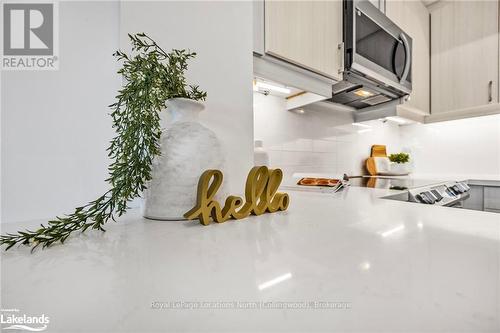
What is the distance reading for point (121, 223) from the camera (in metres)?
0.49

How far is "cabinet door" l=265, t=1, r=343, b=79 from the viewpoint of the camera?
97cm

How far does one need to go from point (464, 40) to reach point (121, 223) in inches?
108

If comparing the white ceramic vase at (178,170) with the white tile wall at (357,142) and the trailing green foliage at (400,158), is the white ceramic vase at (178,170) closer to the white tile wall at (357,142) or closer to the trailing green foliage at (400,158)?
the white tile wall at (357,142)

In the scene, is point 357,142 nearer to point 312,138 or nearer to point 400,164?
point 400,164

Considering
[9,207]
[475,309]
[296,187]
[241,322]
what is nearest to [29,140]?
[9,207]

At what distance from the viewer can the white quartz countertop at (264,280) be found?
183mm

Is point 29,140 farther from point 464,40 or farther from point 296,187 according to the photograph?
point 464,40

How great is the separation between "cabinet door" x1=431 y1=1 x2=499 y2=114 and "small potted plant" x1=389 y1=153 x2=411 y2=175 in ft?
1.57

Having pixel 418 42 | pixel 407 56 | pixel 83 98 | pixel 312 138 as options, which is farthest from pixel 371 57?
pixel 83 98

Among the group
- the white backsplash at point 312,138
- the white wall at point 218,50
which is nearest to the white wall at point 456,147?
the white backsplash at point 312,138

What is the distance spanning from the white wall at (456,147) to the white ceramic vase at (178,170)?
7.91ft

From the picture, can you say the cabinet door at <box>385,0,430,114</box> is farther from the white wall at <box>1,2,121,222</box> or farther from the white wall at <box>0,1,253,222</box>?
the white wall at <box>1,2,121,222</box>

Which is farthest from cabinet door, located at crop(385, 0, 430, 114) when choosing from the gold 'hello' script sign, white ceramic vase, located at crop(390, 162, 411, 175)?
the gold 'hello' script sign

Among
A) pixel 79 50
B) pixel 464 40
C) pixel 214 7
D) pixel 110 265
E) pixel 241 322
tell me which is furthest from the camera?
pixel 464 40
